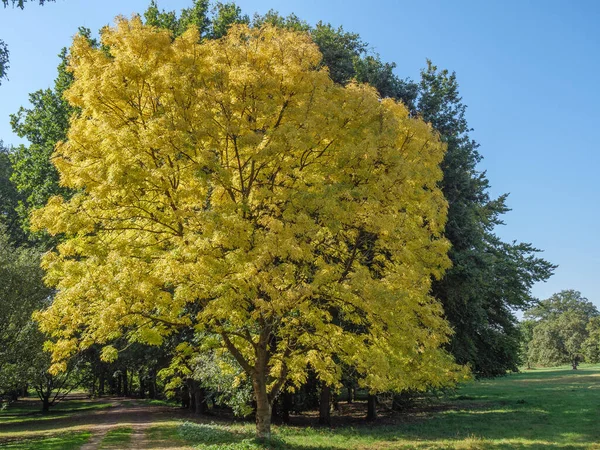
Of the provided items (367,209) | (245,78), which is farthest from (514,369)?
(245,78)

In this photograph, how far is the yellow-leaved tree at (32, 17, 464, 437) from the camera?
35.4ft

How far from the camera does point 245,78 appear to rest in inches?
468

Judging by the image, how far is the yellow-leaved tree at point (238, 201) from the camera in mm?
10789

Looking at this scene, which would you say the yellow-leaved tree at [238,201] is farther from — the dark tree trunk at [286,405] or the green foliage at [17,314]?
the dark tree trunk at [286,405]

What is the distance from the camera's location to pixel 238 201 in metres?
12.4

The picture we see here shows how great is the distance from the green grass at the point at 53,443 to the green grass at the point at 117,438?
736 millimetres

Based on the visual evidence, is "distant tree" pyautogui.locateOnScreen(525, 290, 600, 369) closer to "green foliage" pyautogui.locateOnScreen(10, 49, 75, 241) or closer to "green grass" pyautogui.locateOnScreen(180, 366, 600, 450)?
"green grass" pyautogui.locateOnScreen(180, 366, 600, 450)

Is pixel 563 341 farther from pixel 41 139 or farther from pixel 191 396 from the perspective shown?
pixel 41 139

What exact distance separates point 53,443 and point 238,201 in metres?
11.5

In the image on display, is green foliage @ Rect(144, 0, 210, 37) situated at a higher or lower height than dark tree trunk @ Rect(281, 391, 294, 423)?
higher

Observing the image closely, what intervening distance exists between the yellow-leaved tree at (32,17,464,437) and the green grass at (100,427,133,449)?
5.25 m

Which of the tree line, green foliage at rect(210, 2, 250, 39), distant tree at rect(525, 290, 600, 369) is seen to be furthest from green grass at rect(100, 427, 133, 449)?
distant tree at rect(525, 290, 600, 369)

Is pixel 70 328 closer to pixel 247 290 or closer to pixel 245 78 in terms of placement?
pixel 247 290

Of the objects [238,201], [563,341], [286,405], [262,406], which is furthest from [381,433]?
[563,341]
